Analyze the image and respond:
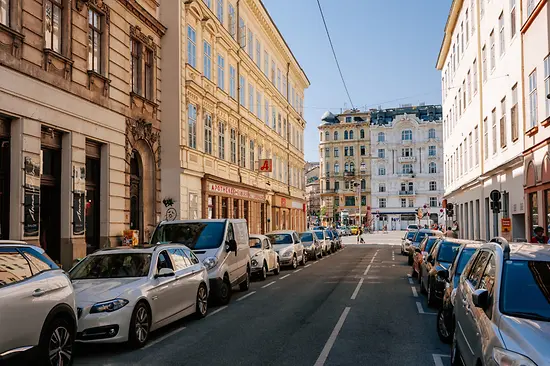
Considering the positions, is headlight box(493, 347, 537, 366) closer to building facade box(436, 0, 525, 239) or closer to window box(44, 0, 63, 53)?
window box(44, 0, 63, 53)

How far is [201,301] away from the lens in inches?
466

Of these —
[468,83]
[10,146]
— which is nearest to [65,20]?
[10,146]

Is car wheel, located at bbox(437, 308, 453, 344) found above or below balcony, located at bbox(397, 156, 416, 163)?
Result: below

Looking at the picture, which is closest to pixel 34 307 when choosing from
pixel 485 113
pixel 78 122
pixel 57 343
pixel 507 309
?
pixel 57 343

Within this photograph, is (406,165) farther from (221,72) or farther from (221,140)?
(221,140)

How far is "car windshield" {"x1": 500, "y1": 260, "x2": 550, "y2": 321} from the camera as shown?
5020 millimetres

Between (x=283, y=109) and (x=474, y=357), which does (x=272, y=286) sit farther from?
(x=283, y=109)

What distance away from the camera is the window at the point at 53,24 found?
54.0 ft

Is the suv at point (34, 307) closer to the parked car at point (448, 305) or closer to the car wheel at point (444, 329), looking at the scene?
the parked car at point (448, 305)

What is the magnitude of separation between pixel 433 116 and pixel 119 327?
4012 inches

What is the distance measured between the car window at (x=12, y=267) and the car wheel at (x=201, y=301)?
204 inches

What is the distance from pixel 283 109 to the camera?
48875 millimetres

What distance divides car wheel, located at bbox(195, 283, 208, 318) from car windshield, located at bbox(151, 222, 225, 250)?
251cm

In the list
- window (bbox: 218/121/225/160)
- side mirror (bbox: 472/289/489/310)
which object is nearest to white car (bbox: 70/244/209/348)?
side mirror (bbox: 472/289/489/310)
